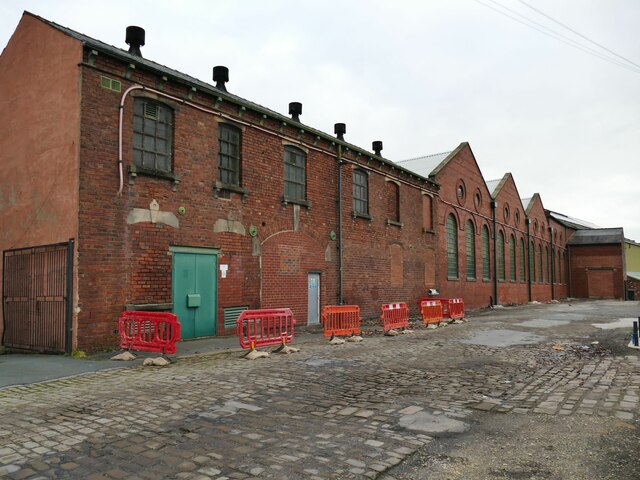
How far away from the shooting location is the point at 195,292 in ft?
→ 42.0

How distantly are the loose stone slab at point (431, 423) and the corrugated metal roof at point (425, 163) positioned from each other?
22321 mm

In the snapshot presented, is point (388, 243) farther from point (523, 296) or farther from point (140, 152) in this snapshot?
point (523, 296)

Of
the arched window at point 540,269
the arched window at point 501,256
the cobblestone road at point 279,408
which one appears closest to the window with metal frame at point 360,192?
the cobblestone road at point 279,408

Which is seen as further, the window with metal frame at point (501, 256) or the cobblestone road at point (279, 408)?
the window with metal frame at point (501, 256)

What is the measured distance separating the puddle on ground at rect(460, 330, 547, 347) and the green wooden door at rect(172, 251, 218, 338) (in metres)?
6.74

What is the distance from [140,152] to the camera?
11.9m

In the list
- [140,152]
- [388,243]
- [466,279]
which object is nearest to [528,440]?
[140,152]

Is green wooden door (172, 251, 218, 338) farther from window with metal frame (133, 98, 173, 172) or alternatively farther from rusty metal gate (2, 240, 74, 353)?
rusty metal gate (2, 240, 74, 353)

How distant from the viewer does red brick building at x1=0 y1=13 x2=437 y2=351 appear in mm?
10750

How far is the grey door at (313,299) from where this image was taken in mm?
16797

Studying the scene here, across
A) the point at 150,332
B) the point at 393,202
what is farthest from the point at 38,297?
the point at 393,202

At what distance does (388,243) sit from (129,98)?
42.1ft

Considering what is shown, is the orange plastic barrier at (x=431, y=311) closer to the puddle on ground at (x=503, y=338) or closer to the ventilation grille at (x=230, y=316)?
the puddle on ground at (x=503, y=338)

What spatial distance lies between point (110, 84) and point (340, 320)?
828cm
